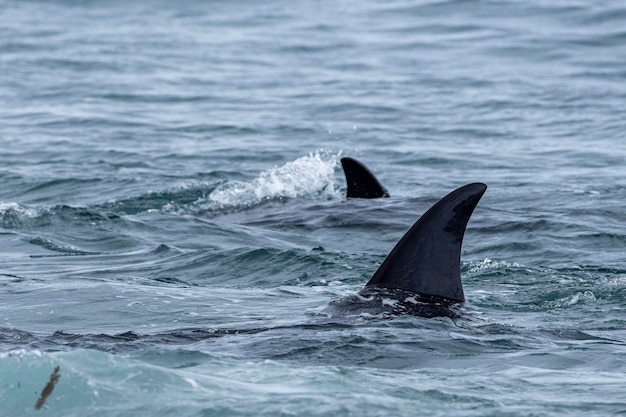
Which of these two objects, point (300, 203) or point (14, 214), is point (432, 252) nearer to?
point (300, 203)

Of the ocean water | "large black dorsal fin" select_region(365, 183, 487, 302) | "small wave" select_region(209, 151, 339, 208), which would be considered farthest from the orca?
"small wave" select_region(209, 151, 339, 208)

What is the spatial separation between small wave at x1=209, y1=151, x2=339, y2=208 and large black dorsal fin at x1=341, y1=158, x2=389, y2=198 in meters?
1.23

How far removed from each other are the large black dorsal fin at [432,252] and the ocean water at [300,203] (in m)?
0.43

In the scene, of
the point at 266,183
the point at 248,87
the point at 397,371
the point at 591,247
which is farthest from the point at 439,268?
the point at 248,87

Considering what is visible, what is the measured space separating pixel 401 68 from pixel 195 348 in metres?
20.9

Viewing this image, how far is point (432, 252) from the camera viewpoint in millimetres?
9117

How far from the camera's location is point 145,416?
6.85 m

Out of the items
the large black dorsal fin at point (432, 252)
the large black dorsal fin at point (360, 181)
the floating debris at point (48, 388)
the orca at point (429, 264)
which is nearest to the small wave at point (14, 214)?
the large black dorsal fin at point (360, 181)

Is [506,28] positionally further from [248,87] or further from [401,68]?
[248,87]

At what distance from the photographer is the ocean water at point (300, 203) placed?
24.5 ft

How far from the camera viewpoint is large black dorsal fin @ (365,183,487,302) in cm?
908

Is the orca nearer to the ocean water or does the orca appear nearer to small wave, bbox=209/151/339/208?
A: the ocean water

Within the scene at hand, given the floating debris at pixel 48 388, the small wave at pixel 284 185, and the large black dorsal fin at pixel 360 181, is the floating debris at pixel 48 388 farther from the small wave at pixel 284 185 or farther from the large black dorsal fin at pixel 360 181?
the small wave at pixel 284 185

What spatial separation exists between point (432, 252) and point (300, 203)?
6811mm
